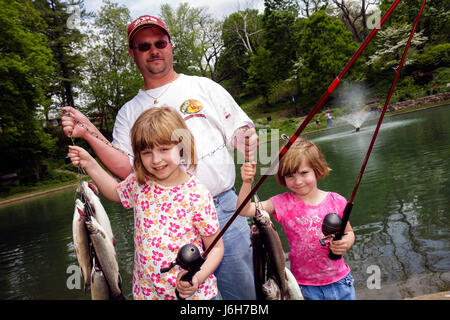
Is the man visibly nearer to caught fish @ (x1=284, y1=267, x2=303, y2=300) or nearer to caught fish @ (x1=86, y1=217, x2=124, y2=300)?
caught fish @ (x1=284, y1=267, x2=303, y2=300)

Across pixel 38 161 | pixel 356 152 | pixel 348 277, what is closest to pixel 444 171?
pixel 356 152

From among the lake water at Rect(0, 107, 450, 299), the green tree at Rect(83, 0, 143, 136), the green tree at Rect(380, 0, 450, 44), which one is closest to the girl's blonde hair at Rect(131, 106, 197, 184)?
the lake water at Rect(0, 107, 450, 299)

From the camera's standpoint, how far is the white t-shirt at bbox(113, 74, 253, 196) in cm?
230

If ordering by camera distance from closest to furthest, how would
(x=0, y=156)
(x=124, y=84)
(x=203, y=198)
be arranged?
(x=203, y=198)
(x=0, y=156)
(x=124, y=84)

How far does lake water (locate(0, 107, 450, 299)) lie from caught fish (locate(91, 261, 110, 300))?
663mm

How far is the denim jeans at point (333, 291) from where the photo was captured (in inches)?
94.1


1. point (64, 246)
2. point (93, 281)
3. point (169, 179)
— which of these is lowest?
point (64, 246)

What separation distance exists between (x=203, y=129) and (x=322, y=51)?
3507 cm

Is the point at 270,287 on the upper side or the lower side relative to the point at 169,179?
lower

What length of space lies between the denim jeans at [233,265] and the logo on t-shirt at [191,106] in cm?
66

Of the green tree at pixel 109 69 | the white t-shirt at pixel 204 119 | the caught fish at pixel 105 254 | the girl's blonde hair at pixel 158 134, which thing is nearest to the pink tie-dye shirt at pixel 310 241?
the white t-shirt at pixel 204 119

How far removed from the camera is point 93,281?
82.1 inches

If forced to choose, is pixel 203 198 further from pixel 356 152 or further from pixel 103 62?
pixel 103 62

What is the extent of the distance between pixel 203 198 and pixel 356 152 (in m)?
12.6
